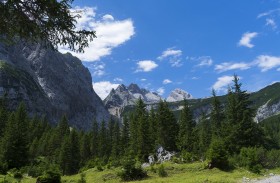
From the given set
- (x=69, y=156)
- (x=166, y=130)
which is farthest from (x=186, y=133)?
(x=69, y=156)

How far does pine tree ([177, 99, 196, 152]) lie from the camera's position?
70312 millimetres

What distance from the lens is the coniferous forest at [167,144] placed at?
42625mm

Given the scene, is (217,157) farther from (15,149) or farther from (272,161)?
(15,149)

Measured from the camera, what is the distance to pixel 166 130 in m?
75.1

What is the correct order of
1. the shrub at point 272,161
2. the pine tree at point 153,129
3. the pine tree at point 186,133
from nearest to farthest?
the shrub at point 272,161, the pine tree at point 186,133, the pine tree at point 153,129

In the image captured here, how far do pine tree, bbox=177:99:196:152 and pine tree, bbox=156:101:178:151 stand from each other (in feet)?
6.13

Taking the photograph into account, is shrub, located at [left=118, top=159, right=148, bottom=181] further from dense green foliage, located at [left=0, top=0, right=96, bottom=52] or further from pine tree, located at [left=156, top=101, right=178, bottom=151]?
pine tree, located at [left=156, top=101, right=178, bottom=151]

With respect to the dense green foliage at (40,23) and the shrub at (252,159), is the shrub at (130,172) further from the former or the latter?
the dense green foliage at (40,23)

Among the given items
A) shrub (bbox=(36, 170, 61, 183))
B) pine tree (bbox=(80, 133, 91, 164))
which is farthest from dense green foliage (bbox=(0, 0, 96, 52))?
pine tree (bbox=(80, 133, 91, 164))

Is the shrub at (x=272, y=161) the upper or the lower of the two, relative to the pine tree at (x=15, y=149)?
lower

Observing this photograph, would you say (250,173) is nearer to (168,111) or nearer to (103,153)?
(168,111)

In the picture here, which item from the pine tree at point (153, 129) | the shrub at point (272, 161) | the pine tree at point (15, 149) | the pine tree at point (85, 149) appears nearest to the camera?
the shrub at point (272, 161)

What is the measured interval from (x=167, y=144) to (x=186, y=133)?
19.8 feet

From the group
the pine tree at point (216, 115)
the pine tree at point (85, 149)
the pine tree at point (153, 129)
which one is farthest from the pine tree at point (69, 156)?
the pine tree at point (216, 115)
